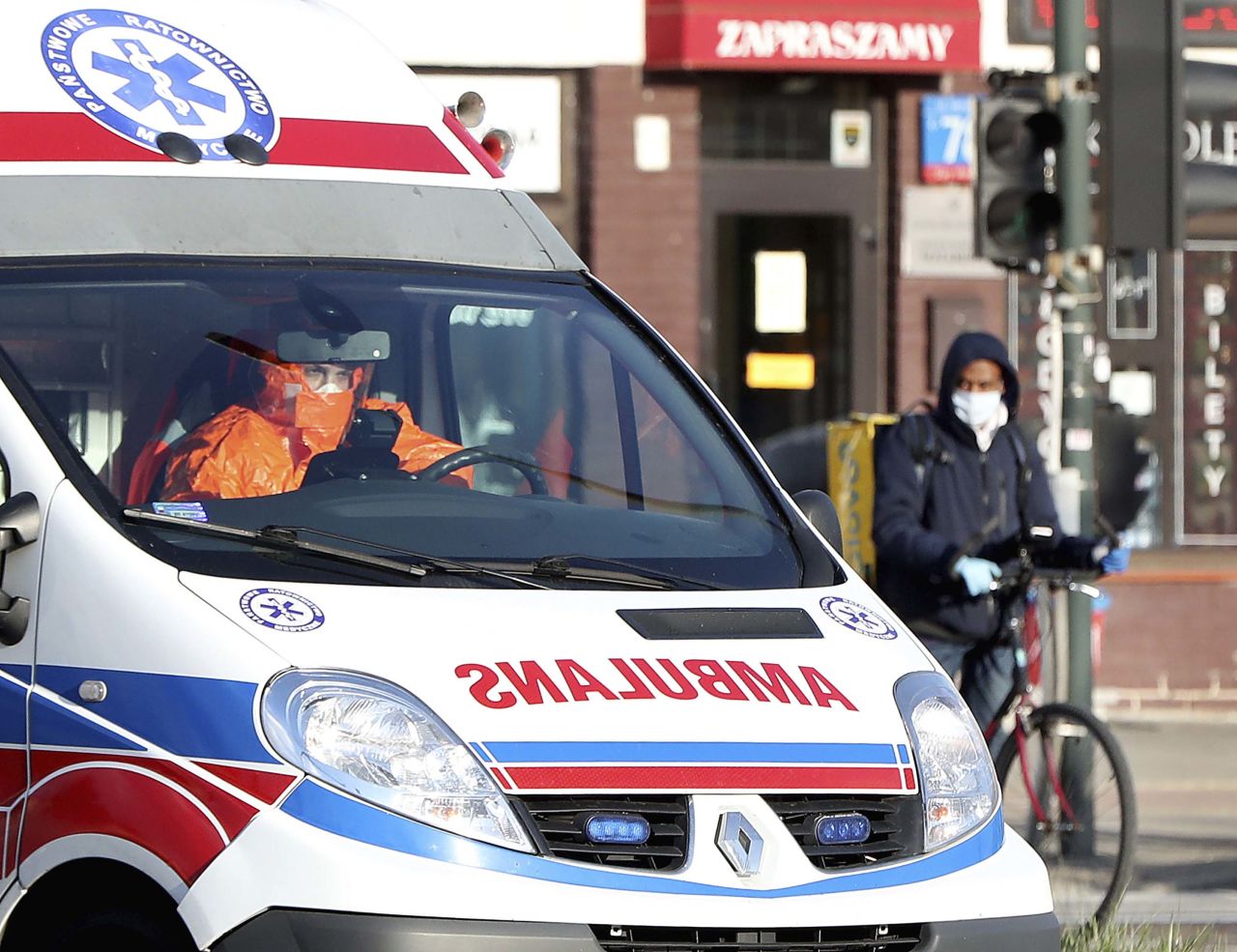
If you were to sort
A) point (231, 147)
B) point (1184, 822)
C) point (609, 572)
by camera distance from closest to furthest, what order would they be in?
1. point (609, 572)
2. point (231, 147)
3. point (1184, 822)

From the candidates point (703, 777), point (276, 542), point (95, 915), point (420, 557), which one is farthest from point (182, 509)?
point (703, 777)

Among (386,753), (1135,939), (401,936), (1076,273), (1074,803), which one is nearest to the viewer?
(401,936)

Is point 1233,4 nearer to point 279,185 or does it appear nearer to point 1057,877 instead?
point 1057,877

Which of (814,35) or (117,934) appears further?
(814,35)

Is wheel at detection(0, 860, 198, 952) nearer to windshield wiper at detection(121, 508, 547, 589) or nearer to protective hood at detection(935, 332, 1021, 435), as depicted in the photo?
windshield wiper at detection(121, 508, 547, 589)

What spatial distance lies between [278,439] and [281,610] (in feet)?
2.52

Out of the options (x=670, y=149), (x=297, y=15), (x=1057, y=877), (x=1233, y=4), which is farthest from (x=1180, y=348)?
(x=297, y=15)

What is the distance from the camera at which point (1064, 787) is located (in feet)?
24.7

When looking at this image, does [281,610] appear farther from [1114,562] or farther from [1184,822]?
[1184,822]

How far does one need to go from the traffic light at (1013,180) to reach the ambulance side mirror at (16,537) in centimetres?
543

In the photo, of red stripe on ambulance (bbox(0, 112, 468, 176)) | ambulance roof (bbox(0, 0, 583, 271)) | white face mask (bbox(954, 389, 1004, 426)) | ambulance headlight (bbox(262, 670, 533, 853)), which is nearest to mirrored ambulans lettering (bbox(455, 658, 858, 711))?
ambulance headlight (bbox(262, 670, 533, 853))

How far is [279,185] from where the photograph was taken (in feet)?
17.7

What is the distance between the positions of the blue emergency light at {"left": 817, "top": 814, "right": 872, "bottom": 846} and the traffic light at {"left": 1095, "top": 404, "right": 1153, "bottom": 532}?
14.1 feet

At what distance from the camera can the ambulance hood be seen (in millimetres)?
4188
